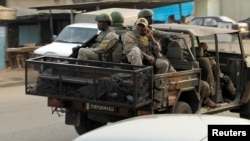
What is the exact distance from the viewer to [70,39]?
55.3ft

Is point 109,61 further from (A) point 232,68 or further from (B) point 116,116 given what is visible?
(A) point 232,68

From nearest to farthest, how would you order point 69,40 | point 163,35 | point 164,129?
point 164,129
point 163,35
point 69,40

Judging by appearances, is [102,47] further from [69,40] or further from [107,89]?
[69,40]

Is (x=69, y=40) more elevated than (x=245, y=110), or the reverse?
(x=69, y=40)

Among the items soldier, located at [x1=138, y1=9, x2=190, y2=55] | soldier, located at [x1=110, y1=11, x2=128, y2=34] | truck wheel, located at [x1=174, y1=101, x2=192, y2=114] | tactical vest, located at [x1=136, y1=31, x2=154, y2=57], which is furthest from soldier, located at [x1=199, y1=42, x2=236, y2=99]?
tactical vest, located at [x1=136, y1=31, x2=154, y2=57]

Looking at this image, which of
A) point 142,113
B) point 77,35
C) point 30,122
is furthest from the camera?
point 77,35

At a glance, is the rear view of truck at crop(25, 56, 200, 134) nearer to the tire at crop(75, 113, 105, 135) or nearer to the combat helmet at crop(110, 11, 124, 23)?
the tire at crop(75, 113, 105, 135)

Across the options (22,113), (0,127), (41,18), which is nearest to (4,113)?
(22,113)

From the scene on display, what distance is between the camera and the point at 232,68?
880 cm

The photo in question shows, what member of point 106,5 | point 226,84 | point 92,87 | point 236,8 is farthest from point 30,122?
point 236,8

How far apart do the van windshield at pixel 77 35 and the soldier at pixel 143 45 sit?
9305 mm

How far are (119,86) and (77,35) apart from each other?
417 inches

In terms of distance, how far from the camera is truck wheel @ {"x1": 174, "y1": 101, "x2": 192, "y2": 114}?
23.7 ft

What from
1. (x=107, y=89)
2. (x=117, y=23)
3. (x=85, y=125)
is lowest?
(x=85, y=125)
